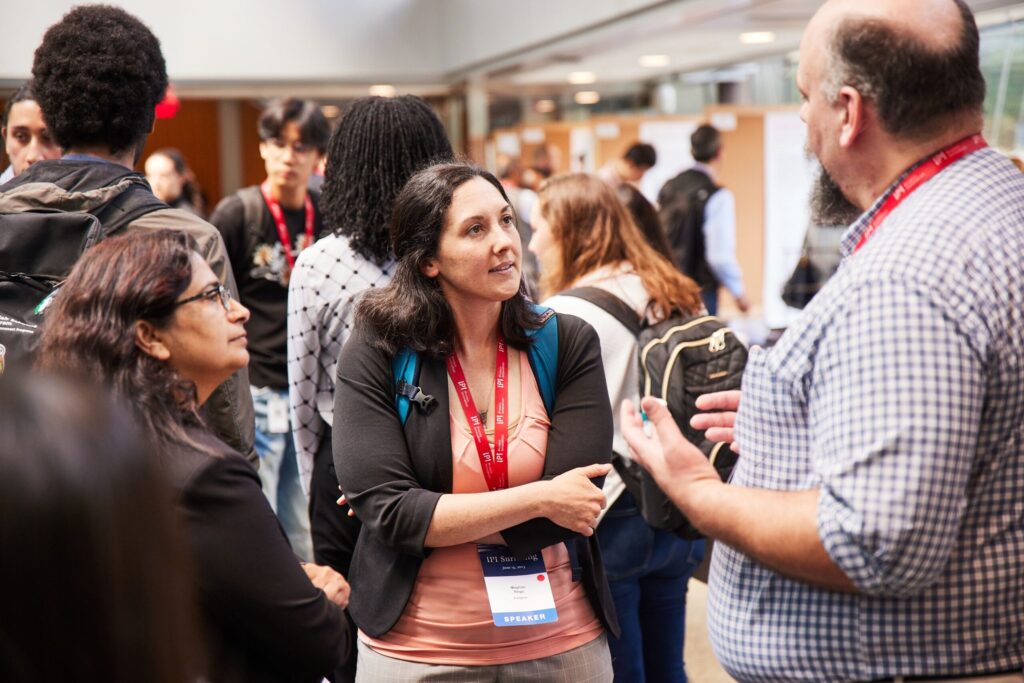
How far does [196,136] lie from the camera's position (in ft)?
58.5

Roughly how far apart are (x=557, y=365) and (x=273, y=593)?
0.93 metres

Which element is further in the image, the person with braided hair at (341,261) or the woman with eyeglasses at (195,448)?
the person with braided hair at (341,261)

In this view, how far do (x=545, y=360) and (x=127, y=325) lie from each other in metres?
0.94

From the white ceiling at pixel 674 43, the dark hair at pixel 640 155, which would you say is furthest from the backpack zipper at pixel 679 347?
the dark hair at pixel 640 155

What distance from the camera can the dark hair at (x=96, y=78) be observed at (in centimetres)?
249

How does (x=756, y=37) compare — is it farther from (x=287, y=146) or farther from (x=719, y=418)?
(x=719, y=418)

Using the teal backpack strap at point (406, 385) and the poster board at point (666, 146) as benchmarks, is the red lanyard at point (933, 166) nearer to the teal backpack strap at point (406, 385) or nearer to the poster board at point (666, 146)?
the teal backpack strap at point (406, 385)

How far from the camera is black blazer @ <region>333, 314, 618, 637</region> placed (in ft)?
6.95

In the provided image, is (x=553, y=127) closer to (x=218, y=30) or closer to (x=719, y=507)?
(x=218, y=30)

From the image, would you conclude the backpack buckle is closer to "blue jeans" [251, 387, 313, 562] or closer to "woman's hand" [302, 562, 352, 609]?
"woman's hand" [302, 562, 352, 609]

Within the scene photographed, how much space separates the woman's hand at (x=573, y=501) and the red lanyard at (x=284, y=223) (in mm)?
2520

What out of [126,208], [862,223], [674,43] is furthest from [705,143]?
[862,223]

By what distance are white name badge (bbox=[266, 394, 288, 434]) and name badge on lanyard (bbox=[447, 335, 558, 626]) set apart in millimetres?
2071

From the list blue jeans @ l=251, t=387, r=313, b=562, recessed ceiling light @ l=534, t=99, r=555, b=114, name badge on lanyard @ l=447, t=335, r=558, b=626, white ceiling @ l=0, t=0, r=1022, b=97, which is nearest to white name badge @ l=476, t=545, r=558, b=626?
name badge on lanyard @ l=447, t=335, r=558, b=626
